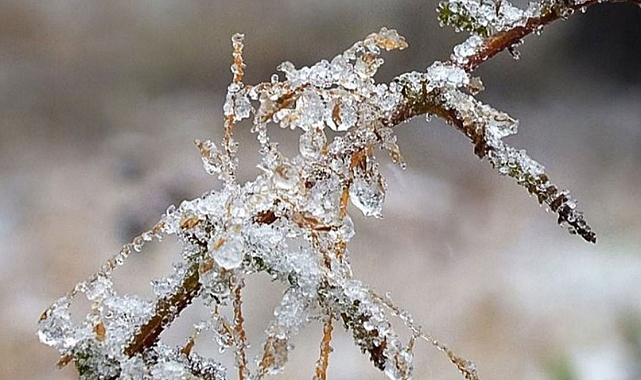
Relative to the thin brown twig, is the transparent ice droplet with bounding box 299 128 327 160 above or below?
above

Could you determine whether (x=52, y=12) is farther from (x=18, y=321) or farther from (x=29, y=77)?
(x=18, y=321)

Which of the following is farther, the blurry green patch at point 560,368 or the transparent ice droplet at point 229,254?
the blurry green patch at point 560,368

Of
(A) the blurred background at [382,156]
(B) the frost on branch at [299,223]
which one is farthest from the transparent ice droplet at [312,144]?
(A) the blurred background at [382,156]

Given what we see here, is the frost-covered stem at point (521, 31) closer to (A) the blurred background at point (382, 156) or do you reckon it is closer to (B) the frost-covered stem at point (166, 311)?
(B) the frost-covered stem at point (166, 311)

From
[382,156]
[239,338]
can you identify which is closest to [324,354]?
[239,338]

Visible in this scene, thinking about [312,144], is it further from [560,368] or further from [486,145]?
[560,368]

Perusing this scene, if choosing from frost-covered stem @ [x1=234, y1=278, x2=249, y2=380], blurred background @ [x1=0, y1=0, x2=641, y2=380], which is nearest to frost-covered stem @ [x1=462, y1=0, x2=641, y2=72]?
frost-covered stem @ [x1=234, y1=278, x2=249, y2=380]

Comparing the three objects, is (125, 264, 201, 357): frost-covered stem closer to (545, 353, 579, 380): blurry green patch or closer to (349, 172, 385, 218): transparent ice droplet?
(349, 172, 385, 218): transparent ice droplet
